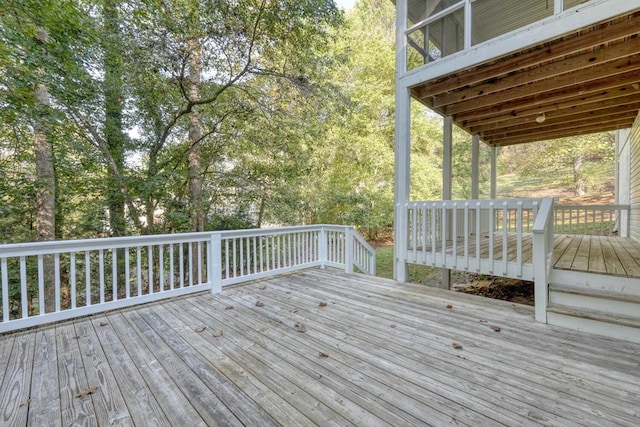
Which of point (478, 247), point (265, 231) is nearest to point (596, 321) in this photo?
point (478, 247)

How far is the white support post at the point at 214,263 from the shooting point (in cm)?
397

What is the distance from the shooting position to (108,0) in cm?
436

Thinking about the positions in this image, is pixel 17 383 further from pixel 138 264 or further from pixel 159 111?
pixel 159 111

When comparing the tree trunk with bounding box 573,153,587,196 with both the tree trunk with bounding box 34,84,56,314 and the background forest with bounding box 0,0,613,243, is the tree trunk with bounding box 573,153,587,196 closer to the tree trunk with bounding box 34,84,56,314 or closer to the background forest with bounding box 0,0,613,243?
the background forest with bounding box 0,0,613,243

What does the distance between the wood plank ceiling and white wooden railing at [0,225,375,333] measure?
2.98 meters

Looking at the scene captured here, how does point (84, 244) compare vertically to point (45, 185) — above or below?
below

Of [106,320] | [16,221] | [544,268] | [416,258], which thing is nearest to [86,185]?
[16,221]

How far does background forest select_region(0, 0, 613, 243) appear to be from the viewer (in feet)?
13.0

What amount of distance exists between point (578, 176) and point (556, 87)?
14.2m

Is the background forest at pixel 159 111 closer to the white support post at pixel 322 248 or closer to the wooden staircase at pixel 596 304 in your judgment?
the white support post at pixel 322 248

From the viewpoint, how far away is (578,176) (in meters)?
14.1

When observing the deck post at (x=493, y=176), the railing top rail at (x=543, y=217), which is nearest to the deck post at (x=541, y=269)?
the railing top rail at (x=543, y=217)

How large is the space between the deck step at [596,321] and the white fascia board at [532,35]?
114 inches

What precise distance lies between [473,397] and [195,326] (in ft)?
8.23
